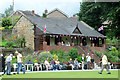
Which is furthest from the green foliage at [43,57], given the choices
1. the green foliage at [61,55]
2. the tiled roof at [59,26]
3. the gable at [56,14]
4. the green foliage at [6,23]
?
the gable at [56,14]

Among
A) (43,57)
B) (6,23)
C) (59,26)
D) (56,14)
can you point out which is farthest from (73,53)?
(56,14)

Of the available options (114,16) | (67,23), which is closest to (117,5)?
(114,16)

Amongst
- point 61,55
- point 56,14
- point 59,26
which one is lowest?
point 61,55

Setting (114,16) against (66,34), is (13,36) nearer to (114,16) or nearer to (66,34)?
(66,34)

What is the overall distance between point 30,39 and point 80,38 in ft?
29.7

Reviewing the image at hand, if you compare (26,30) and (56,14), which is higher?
(56,14)

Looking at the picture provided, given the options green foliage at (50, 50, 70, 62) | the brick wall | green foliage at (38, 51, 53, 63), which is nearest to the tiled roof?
the brick wall

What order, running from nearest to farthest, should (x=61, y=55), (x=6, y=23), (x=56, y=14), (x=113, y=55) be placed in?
(x=61, y=55)
(x=113, y=55)
(x=6, y=23)
(x=56, y=14)

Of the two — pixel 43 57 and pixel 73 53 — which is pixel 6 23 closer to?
pixel 73 53

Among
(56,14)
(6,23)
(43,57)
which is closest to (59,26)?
(6,23)

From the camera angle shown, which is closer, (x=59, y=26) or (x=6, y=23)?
(x=59, y=26)

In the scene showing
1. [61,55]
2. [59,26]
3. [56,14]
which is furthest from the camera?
[56,14]

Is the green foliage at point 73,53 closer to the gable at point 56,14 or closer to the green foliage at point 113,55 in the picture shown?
the green foliage at point 113,55

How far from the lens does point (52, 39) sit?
5516 cm
